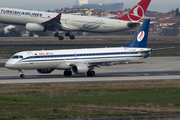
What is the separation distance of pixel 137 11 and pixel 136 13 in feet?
1.85

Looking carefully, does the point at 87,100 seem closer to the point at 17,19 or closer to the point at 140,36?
the point at 140,36

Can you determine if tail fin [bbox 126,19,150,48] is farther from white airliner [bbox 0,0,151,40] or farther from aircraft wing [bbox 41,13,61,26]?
aircraft wing [bbox 41,13,61,26]

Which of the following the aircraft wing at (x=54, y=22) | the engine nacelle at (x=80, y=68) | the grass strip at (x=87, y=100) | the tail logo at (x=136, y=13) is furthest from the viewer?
the tail logo at (x=136, y=13)

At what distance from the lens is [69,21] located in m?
80.0

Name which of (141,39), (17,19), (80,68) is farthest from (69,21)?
(80,68)

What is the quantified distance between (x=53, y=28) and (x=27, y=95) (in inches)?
2143

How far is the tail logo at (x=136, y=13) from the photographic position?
77.3 meters

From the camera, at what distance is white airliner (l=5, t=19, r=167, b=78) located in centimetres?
4022

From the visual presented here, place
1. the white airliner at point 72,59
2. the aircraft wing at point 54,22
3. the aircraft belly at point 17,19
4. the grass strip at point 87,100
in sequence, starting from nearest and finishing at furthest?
the grass strip at point 87,100 < the white airliner at point 72,59 < the aircraft wing at point 54,22 < the aircraft belly at point 17,19

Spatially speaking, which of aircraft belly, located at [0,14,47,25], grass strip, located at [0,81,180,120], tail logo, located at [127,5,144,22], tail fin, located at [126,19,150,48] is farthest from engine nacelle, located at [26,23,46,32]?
grass strip, located at [0,81,180,120]

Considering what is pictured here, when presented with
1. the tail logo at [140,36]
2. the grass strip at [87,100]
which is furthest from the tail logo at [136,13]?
the grass strip at [87,100]

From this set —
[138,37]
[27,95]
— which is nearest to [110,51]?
[138,37]

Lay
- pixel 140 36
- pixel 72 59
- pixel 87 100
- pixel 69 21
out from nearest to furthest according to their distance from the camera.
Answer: pixel 87 100, pixel 72 59, pixel 140 36, pixel 69 21

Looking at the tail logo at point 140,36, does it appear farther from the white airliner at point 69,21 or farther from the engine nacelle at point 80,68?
the white airliner at point 69,21
